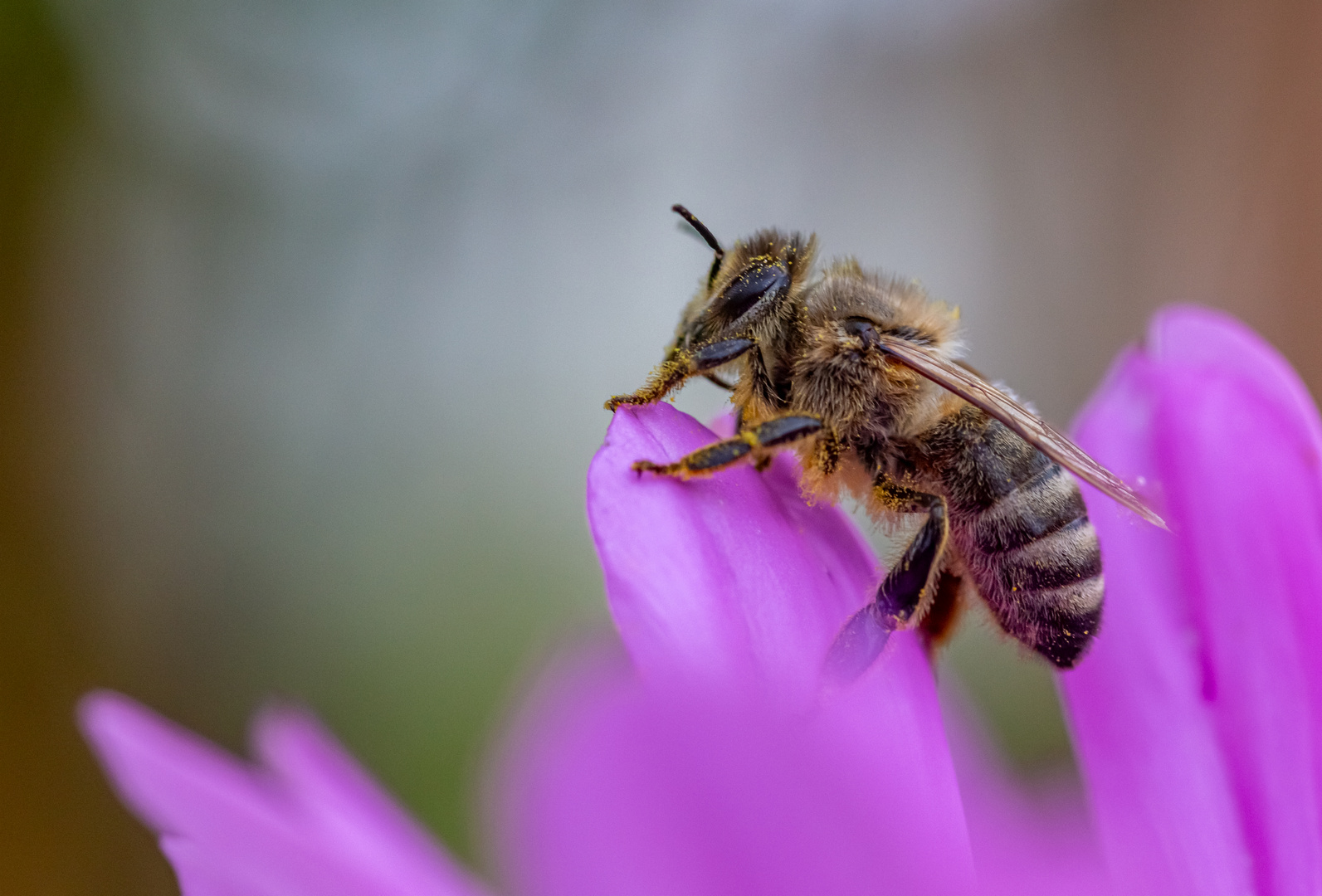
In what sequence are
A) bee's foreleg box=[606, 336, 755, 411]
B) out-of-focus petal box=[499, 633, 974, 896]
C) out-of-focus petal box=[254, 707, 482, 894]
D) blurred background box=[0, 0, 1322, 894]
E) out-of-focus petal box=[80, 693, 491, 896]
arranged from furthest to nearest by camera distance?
A: 1. blurred background box=[0, 0, 1322, 894]
2. bee's foreleg box=[606, 336, 755, 411]
3. out-of-focus petal box=[254, 707, 482, 894]
4. out-of-focus petal box=[80, 693, 491, 896]
5. out-of-focus petal box=[499, 633, 974, 896]

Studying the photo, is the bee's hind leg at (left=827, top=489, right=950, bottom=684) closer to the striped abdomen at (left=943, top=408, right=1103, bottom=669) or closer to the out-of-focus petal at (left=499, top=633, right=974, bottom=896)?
the striped abdomen at (left=943, top=408, right=1103, bottom=669)

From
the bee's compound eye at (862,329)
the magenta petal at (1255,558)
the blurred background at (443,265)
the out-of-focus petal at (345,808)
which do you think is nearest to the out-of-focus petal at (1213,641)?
the magenta petal at (1255,558)

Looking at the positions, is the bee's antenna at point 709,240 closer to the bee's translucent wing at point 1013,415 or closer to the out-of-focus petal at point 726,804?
the bee's translucent wing at point 1013,415

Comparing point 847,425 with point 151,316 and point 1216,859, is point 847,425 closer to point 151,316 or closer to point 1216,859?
point 1216,859

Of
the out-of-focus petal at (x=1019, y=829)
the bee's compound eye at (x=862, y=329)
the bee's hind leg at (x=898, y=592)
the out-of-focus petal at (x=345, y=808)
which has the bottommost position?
the out-of-focus petal at (x=345, y=808)

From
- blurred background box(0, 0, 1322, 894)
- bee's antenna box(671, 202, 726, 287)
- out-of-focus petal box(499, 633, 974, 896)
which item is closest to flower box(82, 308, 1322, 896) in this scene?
out-of-focus petal box(499, 633, 974, 896)
